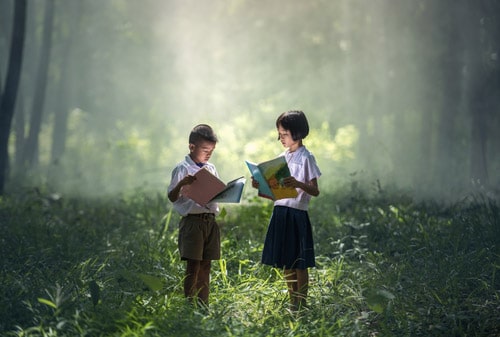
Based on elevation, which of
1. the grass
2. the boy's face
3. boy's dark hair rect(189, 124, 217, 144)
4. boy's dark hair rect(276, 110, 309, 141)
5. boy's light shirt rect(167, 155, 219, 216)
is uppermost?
boy's dark hair rect(276, 110, 309, 141)

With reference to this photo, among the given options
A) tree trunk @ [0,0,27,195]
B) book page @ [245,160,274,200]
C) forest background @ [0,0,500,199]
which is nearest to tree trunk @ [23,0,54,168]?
forest background @ [0,0,500,199]

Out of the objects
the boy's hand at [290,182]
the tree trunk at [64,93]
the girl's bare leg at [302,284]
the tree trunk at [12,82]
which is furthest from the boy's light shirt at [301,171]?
the tree trunk at [64,93]

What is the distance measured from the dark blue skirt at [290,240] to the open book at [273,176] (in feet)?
1.17

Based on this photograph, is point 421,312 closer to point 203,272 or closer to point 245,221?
point 203,272

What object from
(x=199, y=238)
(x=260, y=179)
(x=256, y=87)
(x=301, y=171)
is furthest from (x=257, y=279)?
(x=256, y=87)

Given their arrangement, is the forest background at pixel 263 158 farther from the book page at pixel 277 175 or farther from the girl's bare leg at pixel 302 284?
the book page at pixel 277 175

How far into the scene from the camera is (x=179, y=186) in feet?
19.6

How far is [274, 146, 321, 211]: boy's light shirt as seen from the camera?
6277 millimetres

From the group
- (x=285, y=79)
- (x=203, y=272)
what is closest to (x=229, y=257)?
(x=203, y=272)

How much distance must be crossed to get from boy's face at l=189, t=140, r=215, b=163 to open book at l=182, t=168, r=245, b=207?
0.32 meters

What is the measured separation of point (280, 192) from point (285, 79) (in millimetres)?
21429

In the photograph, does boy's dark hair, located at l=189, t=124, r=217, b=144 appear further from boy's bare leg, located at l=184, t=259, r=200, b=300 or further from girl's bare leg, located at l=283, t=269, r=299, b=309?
girl's bare leg, located at l=283, t=269, r=299, b=309

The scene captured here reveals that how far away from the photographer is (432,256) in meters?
7.51

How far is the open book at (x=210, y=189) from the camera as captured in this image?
230 inches
